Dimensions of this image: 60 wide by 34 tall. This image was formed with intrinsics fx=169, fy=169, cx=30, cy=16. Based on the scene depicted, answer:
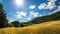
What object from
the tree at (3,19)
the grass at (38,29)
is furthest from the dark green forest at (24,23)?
the grass at (38,29)

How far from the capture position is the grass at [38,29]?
4.18 m

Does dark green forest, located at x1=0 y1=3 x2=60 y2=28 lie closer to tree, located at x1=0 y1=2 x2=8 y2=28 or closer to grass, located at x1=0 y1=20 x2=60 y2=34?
tree, located at x1=0 y1=2 x2=8 y2=28

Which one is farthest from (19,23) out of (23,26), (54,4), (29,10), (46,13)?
(54,4)

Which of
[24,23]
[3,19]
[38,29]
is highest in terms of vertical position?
[3,19]

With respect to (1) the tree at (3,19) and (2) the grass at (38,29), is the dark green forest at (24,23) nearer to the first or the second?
(1) the tree at (3,19)

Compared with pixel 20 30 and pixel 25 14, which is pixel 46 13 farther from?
pixel 20 30

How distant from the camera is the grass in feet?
13.7

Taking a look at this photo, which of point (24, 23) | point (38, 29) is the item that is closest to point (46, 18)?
point (38, 29)

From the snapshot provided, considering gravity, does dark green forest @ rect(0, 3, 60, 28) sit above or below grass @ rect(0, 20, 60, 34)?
above

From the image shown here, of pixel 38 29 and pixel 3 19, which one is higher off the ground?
pixel 3 19

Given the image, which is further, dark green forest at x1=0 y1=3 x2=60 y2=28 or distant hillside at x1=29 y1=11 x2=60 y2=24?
distant hillside at x1=29 y1=11 x2=60 y2=24

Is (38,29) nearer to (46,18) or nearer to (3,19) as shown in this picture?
(46,18)

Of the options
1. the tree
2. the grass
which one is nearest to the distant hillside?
the grass

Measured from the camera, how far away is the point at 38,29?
4348mm
